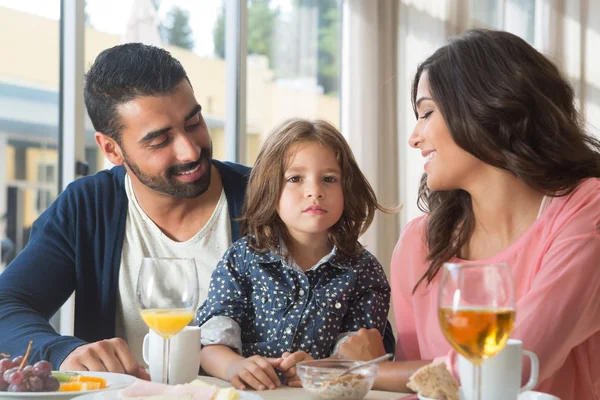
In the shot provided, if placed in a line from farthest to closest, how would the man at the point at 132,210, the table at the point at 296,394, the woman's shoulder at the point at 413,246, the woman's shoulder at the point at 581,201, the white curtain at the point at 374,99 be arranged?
the white curtain at the point at 374,99, the man at the point at 132,210, the woman's shoulder at the point at 413,246, the woman's shoulder at the point at 581,201, the table at the point at 296,394

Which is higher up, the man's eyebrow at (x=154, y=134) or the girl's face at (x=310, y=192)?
the man's eyebrow at (x=154, y=134)

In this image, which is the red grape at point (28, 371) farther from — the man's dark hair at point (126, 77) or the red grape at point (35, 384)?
the man's dark hair at point (126, 77)

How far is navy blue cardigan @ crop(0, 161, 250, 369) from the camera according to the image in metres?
2.09

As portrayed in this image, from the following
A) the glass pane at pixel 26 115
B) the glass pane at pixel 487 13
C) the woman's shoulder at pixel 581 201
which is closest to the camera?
the woman's shoulder at pixel 581 201

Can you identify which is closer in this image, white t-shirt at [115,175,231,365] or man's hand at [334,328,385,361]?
man's hand at [334,328,385,361]

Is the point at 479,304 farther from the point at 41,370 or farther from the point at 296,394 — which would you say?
the point at 41,370

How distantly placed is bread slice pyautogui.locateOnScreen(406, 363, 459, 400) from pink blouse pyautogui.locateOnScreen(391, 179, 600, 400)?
0.36 m

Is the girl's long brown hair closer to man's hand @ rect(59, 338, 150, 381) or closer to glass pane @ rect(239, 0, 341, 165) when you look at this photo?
man's hand @ rect(59, 338, 150, 381)

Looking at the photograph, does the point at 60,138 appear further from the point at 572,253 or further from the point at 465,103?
the point at 572,253

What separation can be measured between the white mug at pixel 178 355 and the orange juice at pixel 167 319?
5.9 inches

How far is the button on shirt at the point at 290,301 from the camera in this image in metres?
1.96

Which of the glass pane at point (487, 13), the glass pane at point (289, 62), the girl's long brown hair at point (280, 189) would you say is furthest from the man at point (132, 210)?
the glass pane at point (487, 13)

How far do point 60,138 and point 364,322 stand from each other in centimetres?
167

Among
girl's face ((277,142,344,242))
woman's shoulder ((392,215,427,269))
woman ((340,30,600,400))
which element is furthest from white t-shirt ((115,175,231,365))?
woman ((340,30,600,400))
